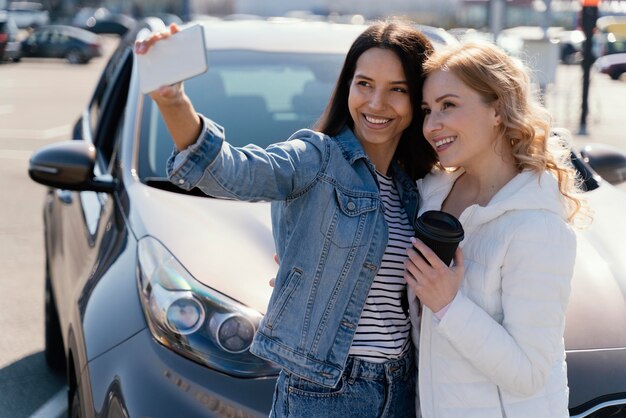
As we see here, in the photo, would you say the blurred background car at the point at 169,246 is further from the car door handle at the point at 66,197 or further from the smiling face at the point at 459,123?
the smiling face at the point at 459,123

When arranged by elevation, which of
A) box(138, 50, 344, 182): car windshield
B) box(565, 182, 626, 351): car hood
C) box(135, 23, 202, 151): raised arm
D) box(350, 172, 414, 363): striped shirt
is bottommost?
box(565, 182, 626, 351): car hood

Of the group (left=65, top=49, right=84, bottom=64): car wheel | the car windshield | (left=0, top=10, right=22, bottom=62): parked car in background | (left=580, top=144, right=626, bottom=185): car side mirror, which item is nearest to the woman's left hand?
the car windshield

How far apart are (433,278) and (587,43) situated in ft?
44.7

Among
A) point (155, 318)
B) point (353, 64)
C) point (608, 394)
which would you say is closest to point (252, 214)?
point (155, 318)

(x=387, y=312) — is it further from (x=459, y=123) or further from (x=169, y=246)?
(x=169, y=246)

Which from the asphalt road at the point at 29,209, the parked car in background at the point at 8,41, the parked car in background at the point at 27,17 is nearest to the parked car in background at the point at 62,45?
the parked car in background at the point at 8,41

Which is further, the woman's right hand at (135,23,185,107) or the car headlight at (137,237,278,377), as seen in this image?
the car headlight at (137,237,278,377)

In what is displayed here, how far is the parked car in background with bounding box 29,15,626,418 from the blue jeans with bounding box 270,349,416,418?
0.33 metres

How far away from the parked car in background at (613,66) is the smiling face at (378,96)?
92.5 feet

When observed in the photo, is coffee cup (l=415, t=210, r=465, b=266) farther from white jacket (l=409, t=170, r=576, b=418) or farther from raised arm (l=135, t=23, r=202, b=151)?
raised arm (l=135, t=23, r=202, b=151)

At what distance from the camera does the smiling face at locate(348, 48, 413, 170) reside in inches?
81.5

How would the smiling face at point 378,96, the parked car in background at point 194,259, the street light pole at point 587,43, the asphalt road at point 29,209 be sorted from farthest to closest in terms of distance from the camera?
the street light pole at point 587,43, the asphalt road at point 29,209, the parked car in background at point 194,259, the smiling face at point 378,96

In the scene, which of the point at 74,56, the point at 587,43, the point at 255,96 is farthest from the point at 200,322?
the point at 74,56

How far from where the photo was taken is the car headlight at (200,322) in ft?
7.98
